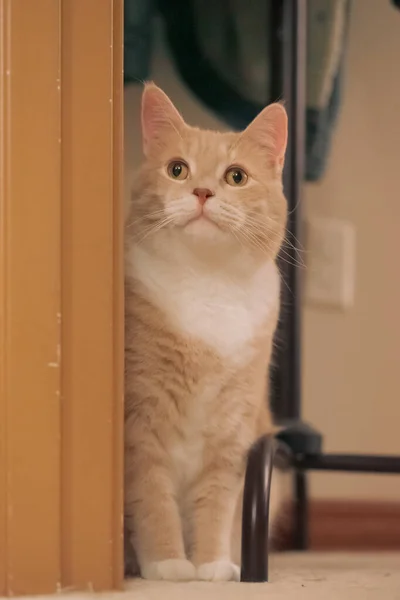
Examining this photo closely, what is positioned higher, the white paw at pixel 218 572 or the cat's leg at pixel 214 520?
the cat's leg at pixel 214 520

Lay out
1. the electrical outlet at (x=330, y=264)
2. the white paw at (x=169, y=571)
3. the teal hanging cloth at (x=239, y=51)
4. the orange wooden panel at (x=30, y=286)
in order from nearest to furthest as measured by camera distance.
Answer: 1. the orange wooden panel at (x=30, y=286)
2. the white paw at (x=169, y=571)
3. the teal hanging cloth at (x=239, y=51)
4. the electrical outlet at (x=330, y=264)

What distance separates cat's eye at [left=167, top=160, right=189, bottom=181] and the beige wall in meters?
0.62

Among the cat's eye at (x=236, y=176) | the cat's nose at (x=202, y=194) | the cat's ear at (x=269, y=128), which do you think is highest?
the cat's ear at (x=269, y=128)

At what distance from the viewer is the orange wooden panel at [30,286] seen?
720mm

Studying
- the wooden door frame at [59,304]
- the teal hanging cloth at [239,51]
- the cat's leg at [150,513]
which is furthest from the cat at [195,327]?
the teal hanging cloth at [239,51]

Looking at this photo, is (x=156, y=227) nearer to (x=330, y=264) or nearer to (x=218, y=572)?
(x=218, y=572)

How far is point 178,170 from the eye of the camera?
90cm

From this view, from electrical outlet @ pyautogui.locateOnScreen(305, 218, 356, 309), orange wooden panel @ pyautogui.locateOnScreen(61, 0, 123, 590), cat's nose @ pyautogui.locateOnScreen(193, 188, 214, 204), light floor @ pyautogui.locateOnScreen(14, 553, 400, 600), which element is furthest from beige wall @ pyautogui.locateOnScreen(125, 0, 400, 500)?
orange wooden panel @ pyautogui.locateOnScreen(61, 0, 123, 590)

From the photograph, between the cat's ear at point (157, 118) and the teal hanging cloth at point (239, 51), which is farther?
the teal hanging cloth at point (239, 51)

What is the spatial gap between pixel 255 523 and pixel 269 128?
472 mm

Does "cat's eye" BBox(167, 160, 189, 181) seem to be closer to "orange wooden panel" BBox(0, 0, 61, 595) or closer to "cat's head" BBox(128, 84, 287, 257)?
"cat's head" BBox(128, 84, 287, 257)

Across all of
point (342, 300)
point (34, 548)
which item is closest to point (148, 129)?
point (34, 548)

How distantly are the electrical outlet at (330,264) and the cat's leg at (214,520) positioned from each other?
62 cm

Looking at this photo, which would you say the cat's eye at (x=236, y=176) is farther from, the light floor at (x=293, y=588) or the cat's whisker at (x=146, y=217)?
the light floor at (x=293, y=588)
